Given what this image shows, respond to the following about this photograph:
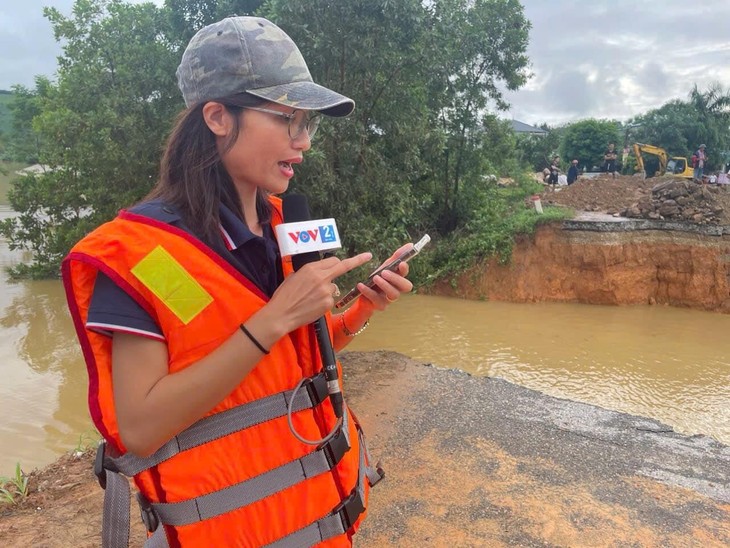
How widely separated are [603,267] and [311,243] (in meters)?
13.0

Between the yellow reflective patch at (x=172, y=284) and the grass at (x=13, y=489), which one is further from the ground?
the yellow reflective patch at (x=172, y=284)

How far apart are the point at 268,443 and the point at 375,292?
532 mm

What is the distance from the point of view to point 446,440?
14.2 feet

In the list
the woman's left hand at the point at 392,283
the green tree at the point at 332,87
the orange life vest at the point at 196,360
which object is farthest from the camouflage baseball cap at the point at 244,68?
the green tree at the point at 332,87

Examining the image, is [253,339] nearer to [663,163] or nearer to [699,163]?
[699,163]

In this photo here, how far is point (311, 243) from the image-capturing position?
47.1 inches

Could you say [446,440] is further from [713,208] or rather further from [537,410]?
[713,208]

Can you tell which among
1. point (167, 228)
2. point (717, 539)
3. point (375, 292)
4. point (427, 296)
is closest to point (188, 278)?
point (167, 228)

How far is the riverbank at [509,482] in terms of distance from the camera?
3152 mm

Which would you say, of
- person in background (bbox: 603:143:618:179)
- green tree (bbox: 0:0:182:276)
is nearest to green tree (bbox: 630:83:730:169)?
person in background (bbox: 603:143:618:179)

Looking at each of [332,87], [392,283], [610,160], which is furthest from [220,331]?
[610,160]

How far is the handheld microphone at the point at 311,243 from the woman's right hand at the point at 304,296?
3.8 inches

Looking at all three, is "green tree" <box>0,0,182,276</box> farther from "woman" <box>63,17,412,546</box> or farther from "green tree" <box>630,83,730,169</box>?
"green tree" <box>630,83,730,169</box>

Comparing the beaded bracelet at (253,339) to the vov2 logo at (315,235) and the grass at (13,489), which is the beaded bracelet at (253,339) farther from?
the grass at (13,489)
